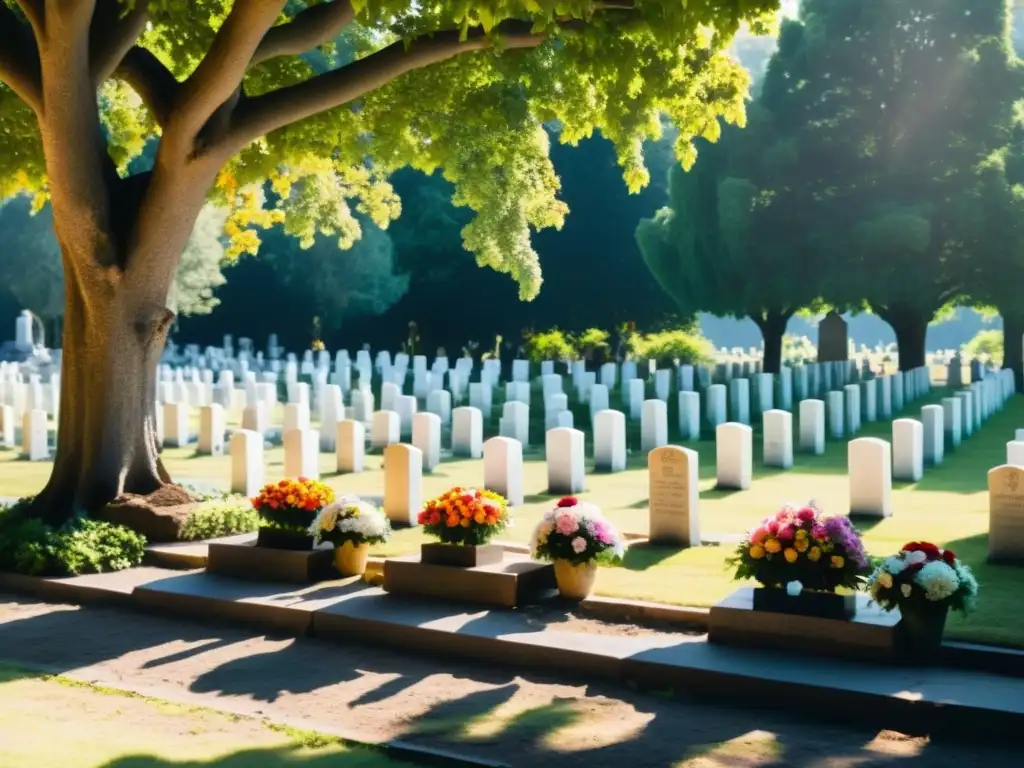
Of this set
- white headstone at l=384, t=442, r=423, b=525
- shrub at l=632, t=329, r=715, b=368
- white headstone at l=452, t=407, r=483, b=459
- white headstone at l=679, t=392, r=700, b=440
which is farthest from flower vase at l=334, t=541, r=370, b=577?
shrub at l=632, t=329, r=715, b=368

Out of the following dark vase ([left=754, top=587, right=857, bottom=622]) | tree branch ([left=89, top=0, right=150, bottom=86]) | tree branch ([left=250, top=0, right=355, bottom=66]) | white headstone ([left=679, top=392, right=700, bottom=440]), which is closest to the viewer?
dark vase ([left=754, top=587, right=857, bottom=622])

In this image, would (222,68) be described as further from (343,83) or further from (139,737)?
(139,737)

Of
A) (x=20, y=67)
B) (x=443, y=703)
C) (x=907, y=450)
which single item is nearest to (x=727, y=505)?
(x=907, y=450)

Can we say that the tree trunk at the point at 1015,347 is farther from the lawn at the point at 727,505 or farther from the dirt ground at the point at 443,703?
the dirt ground at the point at 443,703

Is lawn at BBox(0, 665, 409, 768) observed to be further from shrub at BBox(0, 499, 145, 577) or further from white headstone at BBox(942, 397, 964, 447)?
white headstone at BBox(942, 397, 964, 447)

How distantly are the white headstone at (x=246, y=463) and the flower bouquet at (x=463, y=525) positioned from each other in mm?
6258

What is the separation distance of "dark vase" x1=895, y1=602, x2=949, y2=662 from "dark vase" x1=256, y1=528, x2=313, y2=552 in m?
5.50

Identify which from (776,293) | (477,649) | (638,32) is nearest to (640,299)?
(776,293)

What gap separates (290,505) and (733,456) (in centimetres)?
693

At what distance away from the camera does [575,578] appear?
9.78 m

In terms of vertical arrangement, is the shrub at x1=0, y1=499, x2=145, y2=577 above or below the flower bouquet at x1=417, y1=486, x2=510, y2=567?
below

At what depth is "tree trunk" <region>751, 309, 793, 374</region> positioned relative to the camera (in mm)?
37219

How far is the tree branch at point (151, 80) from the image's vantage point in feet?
40.8

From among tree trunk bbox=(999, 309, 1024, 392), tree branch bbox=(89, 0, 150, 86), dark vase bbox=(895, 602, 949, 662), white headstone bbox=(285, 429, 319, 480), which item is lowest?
dark vase bbox=(895, 602, 949, 662)
